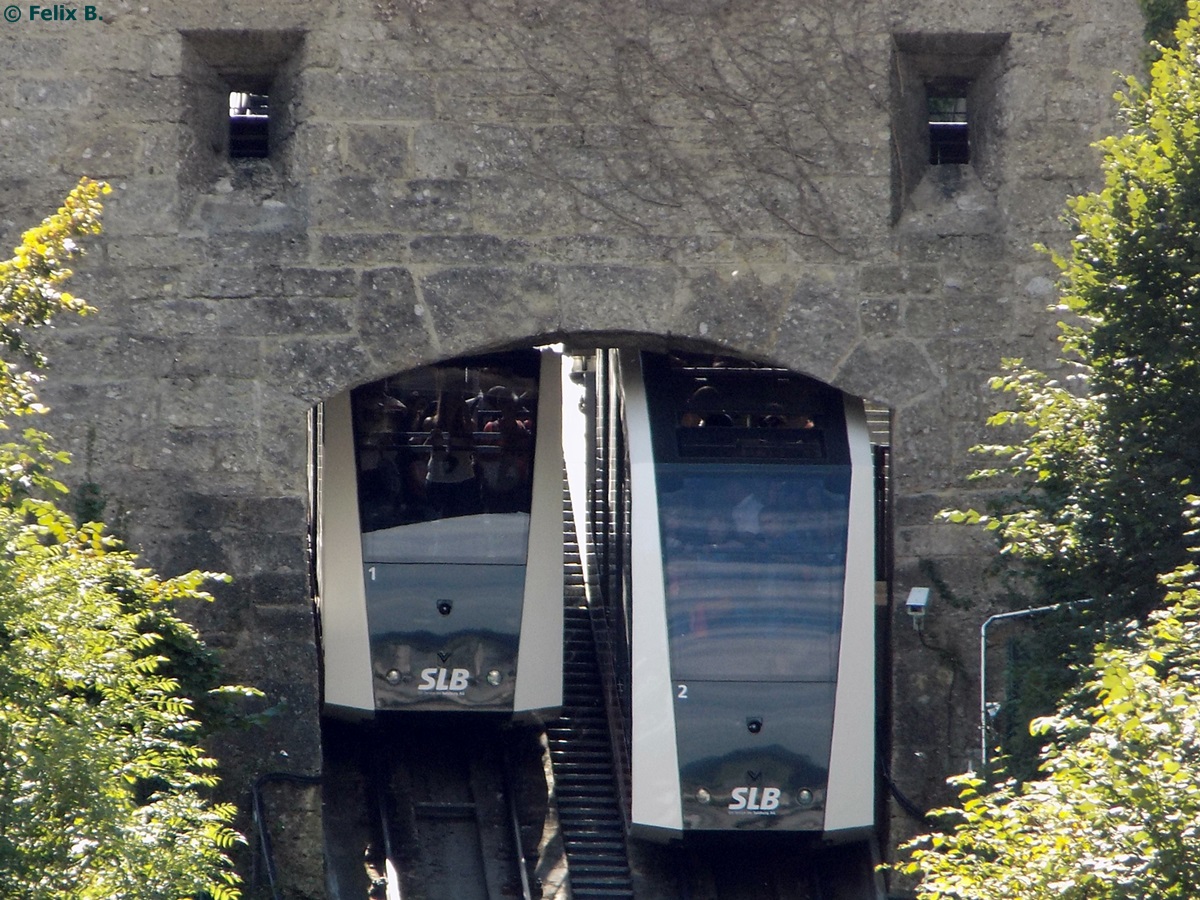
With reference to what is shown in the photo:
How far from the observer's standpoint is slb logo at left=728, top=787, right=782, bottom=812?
1362 cm

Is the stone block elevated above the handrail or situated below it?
above

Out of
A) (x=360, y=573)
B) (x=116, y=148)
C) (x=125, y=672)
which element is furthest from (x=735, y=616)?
(x=125, y=672)

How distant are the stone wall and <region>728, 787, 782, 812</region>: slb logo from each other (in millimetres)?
2476

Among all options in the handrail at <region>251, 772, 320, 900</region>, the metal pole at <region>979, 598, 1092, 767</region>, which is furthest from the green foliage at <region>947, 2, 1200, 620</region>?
the handrail at <region>251, 772, 320, 900</region>

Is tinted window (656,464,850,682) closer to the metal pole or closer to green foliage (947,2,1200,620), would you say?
the metal pole

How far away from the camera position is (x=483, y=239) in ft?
45.4

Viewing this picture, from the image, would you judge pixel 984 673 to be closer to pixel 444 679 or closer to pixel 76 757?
pixel 444 679

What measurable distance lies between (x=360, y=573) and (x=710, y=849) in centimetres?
283

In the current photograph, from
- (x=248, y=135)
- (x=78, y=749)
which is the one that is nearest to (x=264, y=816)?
(x=248, y=135)

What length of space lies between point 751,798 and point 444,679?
2309 mm

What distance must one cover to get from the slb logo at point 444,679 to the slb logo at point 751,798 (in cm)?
215

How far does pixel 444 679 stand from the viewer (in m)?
14.9

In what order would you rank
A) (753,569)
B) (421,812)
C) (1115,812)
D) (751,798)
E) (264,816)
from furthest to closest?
1. (421,812)
2. (753,569)
3. (264,816)
4. (751,798)
5. (1115,812)

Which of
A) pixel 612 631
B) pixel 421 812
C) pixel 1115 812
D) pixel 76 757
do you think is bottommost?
pixel 421 812
